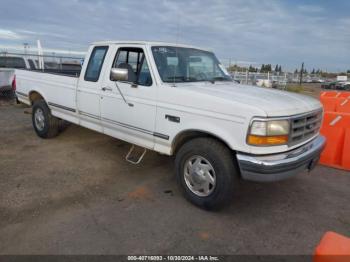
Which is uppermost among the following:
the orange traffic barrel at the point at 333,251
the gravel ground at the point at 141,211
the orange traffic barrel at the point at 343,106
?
the orange traffic barrel at the point at 343,106

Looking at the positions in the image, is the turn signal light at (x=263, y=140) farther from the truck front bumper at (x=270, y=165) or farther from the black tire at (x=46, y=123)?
the black tire at (x=46, y=123)

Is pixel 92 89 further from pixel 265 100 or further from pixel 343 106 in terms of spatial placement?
pixel 343 106

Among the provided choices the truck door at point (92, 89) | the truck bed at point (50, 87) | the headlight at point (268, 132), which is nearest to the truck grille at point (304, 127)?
the headlight at point (268, 132)

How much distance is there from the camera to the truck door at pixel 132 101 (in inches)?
163

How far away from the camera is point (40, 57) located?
13.9 metres

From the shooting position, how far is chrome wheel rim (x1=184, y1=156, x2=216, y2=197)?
3.61 meters

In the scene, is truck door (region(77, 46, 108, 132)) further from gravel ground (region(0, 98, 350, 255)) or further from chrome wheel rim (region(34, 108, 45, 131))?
chrome wheel rim (region(34, 108, 45, 131))

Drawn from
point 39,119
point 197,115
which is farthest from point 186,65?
point 39,119

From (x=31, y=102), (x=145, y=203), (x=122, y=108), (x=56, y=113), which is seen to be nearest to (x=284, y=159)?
(x=145, y=203)

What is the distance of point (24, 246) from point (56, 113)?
3606 millimetres

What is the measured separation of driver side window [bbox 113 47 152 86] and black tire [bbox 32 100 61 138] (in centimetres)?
242

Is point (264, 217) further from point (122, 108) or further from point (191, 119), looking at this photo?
point (122, 108)

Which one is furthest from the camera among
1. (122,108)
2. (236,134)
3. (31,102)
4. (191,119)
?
(31,102)

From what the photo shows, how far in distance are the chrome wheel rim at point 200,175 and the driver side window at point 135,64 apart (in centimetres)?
125
